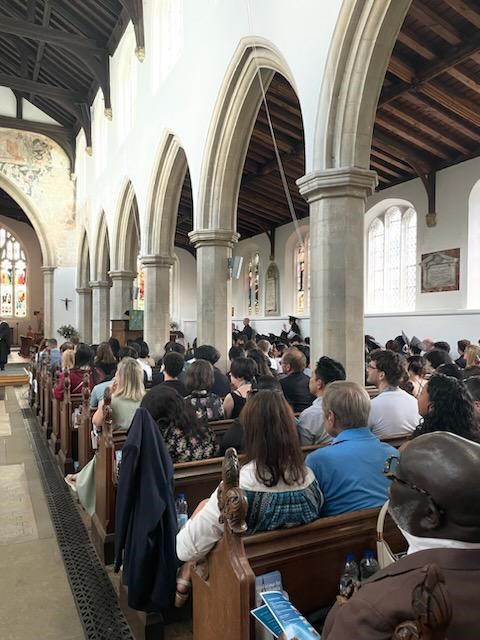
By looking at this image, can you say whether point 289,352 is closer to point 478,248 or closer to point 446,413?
point 446,413

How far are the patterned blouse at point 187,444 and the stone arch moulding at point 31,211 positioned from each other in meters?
15.8

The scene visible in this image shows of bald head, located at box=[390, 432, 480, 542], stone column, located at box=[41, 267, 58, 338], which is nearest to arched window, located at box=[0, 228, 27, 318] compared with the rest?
stone column, located at box=[41, 267, 58, 338]

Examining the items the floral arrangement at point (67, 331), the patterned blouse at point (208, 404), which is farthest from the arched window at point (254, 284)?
the patterned blouse at point (208, 404)

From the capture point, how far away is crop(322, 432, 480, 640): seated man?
0.82 meters

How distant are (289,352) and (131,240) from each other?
9.54 m

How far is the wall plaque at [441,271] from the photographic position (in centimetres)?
996

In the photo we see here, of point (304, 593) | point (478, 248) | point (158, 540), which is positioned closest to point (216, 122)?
point (478, 248)

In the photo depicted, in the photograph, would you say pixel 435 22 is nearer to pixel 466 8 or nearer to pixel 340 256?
pixel 466 8

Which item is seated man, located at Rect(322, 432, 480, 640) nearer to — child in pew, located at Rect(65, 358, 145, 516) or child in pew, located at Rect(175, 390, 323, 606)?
child in pew, located at Rect(175, 390, 323, 606)

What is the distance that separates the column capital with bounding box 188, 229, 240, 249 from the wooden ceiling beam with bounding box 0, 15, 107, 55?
7205 mm

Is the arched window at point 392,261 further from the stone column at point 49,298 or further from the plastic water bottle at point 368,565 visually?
the stone column at point 49,298

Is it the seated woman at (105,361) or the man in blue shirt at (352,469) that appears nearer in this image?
the man in blue shirt at (352,469)

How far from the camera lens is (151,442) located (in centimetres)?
225

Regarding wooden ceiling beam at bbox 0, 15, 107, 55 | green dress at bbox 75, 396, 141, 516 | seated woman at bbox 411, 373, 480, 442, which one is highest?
wooden ceiling beam at bbox 0, 15, 107, 55
